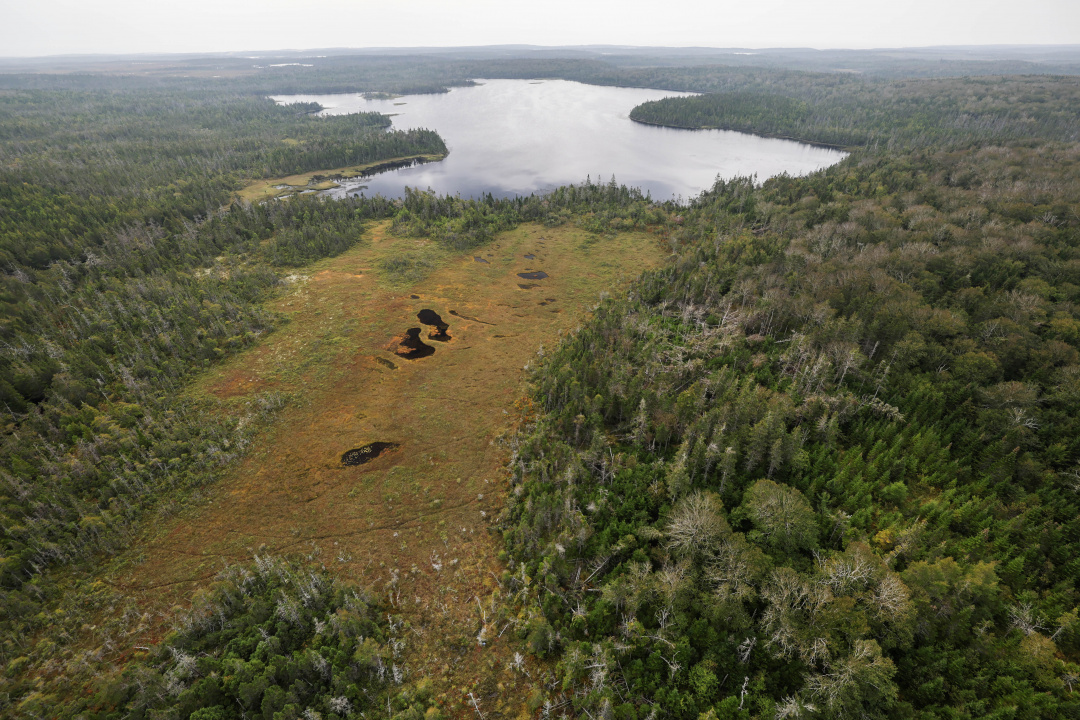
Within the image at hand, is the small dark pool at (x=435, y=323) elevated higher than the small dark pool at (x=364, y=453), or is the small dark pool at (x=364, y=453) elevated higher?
the small dark pool at (x=435, y=323)

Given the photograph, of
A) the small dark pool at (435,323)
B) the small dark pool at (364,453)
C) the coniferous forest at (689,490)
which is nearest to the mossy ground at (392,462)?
the small dark pool at (364,453)

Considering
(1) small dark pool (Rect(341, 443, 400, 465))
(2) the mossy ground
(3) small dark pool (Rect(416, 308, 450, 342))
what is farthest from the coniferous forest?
(3) small dark pool (Rect(416, 308, 450, 342))

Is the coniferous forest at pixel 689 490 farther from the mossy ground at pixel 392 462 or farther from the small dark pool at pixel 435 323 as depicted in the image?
the small dark pool at pixel 435 323

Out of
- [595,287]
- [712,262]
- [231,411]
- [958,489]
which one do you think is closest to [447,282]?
[595,287]

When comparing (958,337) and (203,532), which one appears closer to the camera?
(203,532)

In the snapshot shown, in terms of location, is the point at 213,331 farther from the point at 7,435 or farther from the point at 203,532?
the point at 203,532

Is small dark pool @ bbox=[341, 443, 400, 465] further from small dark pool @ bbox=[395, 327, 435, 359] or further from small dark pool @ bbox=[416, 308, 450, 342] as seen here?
small dark pool @ bbox=[416, 308, 450, 342]
